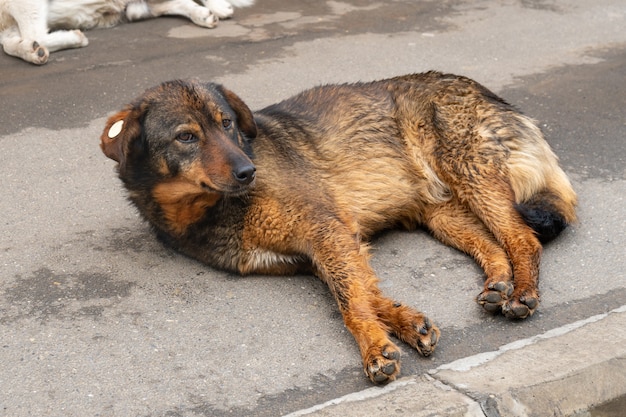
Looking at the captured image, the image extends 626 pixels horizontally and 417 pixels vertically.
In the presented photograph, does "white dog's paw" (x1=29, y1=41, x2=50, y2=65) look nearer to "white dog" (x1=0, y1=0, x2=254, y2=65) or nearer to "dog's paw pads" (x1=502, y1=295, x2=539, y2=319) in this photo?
"white dog" (x1=0, y1=0, x2=254, y2=65)

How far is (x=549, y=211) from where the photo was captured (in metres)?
5.17

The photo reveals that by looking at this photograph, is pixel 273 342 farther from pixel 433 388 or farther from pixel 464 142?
pixel 464 142

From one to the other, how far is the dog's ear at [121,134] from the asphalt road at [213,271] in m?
0.66

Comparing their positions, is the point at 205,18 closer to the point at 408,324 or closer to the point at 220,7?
the point at 220,7

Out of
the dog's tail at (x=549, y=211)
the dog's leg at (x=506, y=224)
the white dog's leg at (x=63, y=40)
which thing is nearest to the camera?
the dog's leg at (x=506, y=224)

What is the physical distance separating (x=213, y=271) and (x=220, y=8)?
4839mm

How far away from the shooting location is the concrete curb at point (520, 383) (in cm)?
378

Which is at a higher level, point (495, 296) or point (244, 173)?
point (244, 173)

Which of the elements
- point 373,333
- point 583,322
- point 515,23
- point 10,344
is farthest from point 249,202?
point 515,23

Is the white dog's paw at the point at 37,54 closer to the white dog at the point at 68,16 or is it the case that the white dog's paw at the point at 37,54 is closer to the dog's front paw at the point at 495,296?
the white dog at the point at 68,16

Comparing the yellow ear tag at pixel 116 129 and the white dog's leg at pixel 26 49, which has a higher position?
the yellow ear tag at pixel 116 129

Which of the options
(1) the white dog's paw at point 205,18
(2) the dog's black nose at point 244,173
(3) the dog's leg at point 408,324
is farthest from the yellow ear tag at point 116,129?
(1) the white dog's paw at point 205,18

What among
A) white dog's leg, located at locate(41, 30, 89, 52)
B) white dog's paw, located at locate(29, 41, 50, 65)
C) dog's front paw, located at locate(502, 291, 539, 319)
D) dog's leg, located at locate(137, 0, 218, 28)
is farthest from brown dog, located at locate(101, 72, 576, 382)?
dog's leg, located at locate(137, 0, 218, 28)

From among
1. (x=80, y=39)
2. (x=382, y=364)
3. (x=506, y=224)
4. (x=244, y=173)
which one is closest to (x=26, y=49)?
(x=80, y=39)
